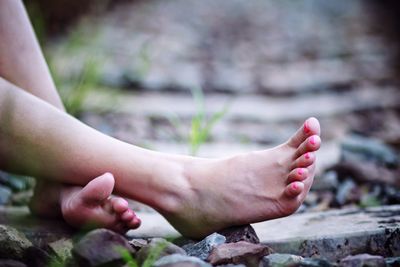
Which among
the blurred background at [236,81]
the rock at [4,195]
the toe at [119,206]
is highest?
the toe at [119,206]

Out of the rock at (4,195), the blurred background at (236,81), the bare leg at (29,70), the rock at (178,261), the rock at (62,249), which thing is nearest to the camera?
the rock at (178,261)

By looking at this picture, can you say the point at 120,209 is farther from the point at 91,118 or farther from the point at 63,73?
the point at 63,73

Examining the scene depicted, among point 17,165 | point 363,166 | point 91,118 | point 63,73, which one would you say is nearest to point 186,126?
point 91,118

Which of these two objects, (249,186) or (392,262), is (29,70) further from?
(392,262)

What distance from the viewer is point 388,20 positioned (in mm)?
4949

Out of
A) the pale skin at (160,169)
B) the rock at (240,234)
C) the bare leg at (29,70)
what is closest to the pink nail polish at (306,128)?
the pale skin at (160,169)

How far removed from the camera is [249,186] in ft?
3.32

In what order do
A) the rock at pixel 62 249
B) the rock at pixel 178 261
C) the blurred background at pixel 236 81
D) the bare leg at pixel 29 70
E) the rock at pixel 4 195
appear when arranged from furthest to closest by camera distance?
the blurred background at pixel 236 81, the rock at pixel 4 195, the bare leg at pixel 29 70, the rock at pixel 62 249, the rock at pixel 178 261

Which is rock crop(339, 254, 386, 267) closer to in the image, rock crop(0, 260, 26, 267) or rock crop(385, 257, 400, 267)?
rock crop(385, 257, 400, 267)

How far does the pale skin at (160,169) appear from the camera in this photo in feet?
3.25

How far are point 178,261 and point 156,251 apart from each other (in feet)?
0.14

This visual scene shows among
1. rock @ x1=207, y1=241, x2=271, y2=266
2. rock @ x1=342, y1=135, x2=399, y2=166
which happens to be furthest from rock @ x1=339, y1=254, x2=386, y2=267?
rock @ x1=342, y1=135, x2=399, y2=166

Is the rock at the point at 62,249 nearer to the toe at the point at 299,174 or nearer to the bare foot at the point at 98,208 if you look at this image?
the bare foot at the point at 98,208

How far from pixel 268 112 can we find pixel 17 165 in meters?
2.14
